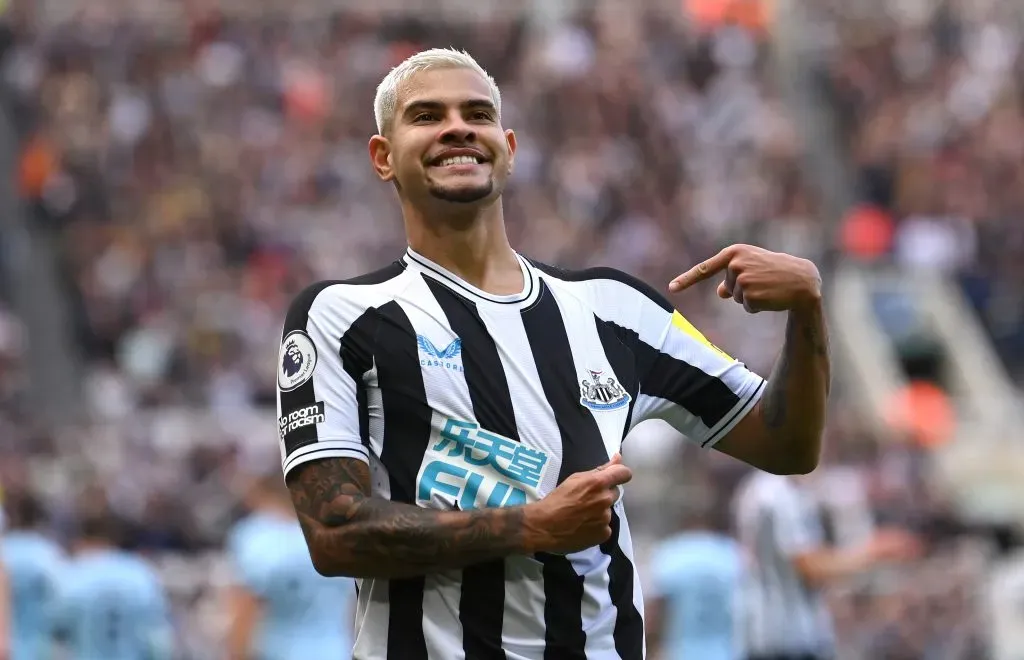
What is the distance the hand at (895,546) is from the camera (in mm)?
10211

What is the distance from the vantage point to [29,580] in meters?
9.92

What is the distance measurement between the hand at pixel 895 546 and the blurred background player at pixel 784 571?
0.42m

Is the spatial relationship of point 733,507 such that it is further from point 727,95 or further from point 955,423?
point 727,95

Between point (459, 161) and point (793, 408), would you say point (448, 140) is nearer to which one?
point (459, 161)

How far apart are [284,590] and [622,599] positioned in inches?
221

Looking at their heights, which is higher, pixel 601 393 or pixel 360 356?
pixel 360 356

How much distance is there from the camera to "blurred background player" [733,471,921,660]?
9523 millimetres

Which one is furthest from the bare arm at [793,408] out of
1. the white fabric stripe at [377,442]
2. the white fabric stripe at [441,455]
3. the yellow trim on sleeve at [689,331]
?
the white fabric stripe at [377,442]

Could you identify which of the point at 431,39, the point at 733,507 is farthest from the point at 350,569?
the point at 431,39

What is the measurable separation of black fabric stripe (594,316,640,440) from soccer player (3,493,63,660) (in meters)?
6.31

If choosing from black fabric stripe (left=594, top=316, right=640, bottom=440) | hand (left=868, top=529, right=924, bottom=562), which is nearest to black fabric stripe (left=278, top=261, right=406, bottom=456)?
black fabric stripe (left=594, top=316, right=640, bottom=440)

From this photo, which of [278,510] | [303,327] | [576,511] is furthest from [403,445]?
[278,510]

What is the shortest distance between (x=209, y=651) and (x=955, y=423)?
26.3ft

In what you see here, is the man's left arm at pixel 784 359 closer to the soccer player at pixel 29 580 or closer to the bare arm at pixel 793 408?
the bare arm at pixel 793 408
